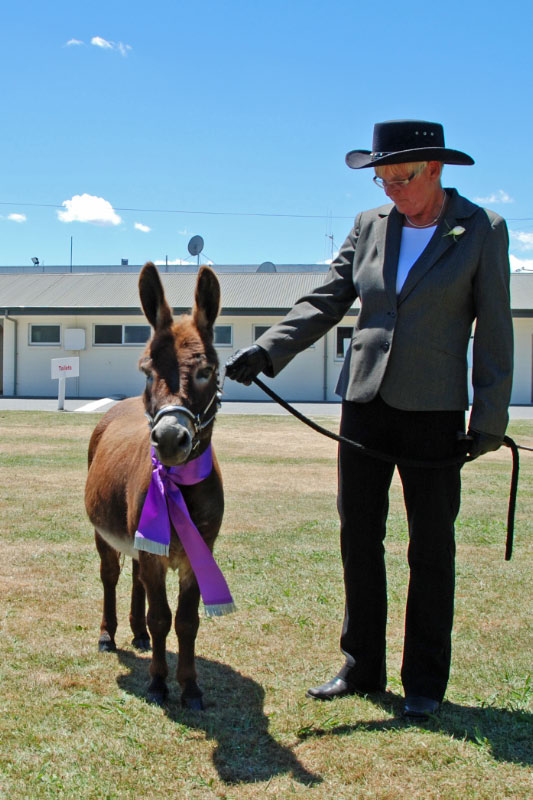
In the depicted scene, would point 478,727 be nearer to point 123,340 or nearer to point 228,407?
point 228,407

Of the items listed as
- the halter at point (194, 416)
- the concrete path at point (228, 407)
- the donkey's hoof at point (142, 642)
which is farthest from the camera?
the concrete path at point (228, 407)

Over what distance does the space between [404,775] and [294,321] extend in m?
2.25

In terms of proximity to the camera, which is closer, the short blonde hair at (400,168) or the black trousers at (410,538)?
the short blonde hair at (400,168)

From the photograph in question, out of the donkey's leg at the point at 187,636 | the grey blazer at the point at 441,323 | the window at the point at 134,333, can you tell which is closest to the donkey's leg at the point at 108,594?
the donkey's leg at the point at 187,636

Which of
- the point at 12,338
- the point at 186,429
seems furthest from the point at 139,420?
the point at 12,338

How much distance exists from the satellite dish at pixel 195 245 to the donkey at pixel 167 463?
101 feet

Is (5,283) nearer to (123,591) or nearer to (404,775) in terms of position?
(123,591)

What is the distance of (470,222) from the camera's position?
3604 mm

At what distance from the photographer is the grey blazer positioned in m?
3.54

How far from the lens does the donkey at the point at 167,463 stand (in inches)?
136

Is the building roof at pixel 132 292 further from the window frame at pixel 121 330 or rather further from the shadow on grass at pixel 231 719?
the shadow on grass at pixel 231 719

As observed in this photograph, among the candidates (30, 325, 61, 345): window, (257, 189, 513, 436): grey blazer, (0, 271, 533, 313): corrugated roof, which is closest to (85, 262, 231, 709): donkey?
(257, 189, 513, 436): grey blazer

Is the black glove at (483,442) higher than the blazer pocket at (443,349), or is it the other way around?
the blazer pocket at (443,349)

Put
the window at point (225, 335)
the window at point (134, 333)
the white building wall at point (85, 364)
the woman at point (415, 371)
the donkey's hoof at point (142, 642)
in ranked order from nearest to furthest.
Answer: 1. the woman at point (415, 371)
2. the donkey's hoof at point (142, 642)
3. the window at point (225, 335)
4. the white building wall at point (85, 364)
5. the window at point (134, 333)
